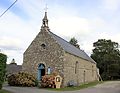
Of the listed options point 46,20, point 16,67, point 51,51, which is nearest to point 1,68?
point 51,51

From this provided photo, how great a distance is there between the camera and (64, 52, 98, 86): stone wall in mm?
33594

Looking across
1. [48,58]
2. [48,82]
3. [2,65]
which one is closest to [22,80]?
[48,82]

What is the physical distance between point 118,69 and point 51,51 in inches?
1291

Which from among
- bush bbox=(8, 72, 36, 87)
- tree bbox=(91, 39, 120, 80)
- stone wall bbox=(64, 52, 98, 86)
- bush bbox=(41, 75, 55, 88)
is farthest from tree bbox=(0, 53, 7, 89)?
tree bbox=(91, 39, 120, 80)

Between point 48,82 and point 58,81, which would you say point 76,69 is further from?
point 48,82

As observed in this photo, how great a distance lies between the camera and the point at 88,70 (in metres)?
46.8

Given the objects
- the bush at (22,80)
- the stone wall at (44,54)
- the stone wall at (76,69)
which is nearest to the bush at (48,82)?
the bush at (22,80)

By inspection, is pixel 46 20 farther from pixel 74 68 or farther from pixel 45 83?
pixel 45 83

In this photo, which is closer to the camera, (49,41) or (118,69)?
(49,41)

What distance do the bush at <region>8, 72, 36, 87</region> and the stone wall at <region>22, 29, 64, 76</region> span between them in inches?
123

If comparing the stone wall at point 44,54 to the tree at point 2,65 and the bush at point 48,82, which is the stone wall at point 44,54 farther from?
the tree at point 2,65

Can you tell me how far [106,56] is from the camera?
2613 inches

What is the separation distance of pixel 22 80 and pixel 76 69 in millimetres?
10061

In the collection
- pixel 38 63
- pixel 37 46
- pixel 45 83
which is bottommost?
pixel 45 83
